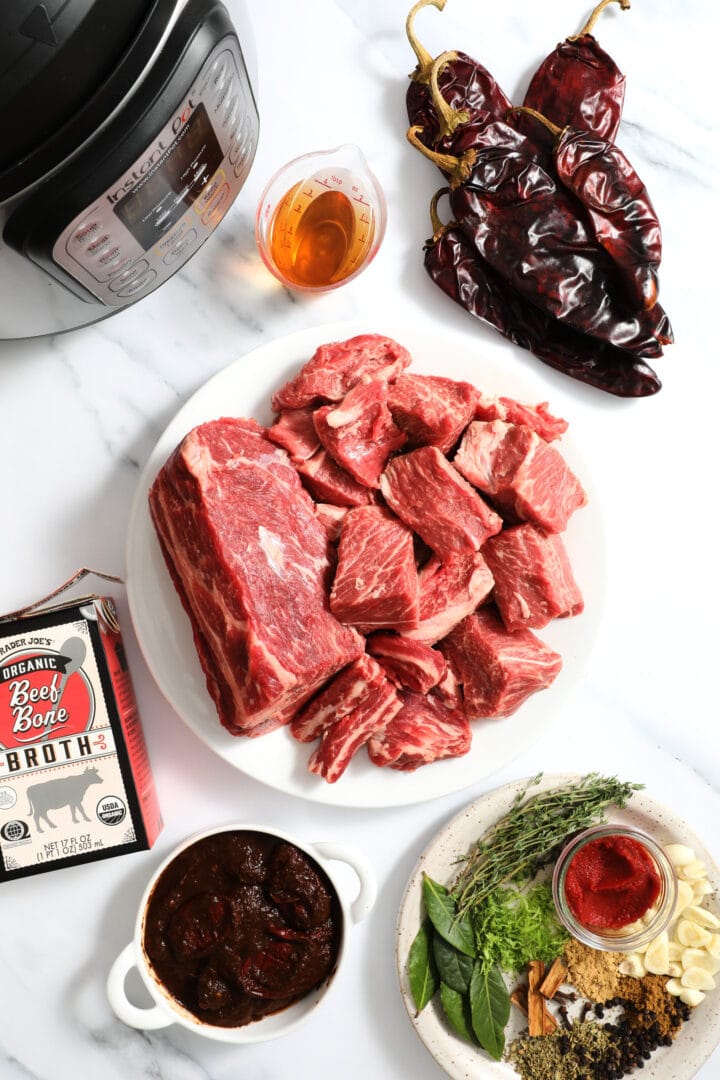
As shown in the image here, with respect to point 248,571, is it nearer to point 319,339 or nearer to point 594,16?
point 319,339

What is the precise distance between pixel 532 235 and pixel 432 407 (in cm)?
54

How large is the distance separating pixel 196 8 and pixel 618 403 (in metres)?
1.46

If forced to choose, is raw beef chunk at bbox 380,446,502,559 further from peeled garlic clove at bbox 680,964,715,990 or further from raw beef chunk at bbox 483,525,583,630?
peeled garlic clove at bbox 680,964,715,990

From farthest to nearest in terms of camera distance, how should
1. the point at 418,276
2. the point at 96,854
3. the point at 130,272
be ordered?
the point at 418,276 → the point at 96,854 → the point at 130,272

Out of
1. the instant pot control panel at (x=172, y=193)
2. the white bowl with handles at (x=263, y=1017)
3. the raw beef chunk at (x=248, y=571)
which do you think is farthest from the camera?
the white bowl with handles at (x=263, y=1017)

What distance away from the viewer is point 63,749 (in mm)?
1971

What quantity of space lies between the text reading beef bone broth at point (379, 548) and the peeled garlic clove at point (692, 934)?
0.77 metres

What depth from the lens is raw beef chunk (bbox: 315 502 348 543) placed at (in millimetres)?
2102

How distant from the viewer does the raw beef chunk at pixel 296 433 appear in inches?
81.9

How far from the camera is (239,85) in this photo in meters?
1.53

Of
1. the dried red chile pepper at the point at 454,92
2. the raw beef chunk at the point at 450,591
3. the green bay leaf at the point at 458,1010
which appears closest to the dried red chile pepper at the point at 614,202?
the dried red chile pepper at the point at 454,92

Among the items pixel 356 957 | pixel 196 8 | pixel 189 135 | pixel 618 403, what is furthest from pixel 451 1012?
pixel 196 8

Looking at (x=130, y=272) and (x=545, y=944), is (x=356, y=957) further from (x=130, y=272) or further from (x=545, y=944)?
(x=130, y=272)

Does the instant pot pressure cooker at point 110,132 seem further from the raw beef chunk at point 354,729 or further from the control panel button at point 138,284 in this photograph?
the raw beef chunk at point 354,729
